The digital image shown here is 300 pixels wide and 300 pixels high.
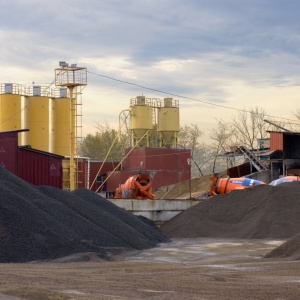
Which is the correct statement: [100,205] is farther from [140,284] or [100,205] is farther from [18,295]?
[18,295]

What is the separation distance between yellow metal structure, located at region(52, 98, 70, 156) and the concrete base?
1890 cm

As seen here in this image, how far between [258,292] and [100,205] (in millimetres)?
15952

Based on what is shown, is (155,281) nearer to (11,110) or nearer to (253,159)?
(253,159)

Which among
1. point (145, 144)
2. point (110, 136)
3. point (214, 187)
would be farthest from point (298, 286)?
point (110, 136)

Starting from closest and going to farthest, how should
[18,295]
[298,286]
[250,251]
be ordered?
[18,295]
[298,286]
[250,251]

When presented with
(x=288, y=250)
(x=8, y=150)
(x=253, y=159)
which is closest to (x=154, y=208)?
(x=8, y=150)

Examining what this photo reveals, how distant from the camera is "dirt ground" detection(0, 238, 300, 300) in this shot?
9.56 meters

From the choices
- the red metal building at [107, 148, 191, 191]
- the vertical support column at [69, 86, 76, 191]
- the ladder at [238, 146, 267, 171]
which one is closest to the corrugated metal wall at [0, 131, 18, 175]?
the vertical support column at [69, 86, 76, 191]

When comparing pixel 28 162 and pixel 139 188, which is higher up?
pixel 28 162

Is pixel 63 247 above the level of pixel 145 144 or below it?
below

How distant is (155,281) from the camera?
1156cm

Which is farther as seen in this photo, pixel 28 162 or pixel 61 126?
pixel 61 126

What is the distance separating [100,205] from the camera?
2592 cm

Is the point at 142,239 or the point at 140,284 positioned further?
the point at 142,239
